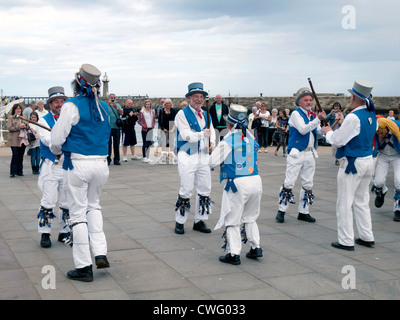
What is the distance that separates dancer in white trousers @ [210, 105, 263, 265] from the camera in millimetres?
5793

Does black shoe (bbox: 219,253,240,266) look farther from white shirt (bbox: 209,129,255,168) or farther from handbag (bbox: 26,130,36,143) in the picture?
handbag (bbox: 26,130,36,143)

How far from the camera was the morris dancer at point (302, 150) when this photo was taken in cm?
772

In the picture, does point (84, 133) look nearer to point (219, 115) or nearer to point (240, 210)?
point (240, 210)

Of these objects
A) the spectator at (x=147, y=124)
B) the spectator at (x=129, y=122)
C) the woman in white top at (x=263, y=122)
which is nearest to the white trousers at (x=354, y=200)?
the spectator at (x=147, y=124)

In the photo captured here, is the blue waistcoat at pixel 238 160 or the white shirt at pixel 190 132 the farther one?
the white shirt at pixel 190 132

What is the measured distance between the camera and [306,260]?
5.95 metres

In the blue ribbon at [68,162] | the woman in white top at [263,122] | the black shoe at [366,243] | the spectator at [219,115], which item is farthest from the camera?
the woman in white top at [263,122]

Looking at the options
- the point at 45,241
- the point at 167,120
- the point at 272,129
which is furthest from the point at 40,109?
the point at 272,129

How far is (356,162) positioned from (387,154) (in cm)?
217

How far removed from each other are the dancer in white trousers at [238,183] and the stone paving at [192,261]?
274 millimetres

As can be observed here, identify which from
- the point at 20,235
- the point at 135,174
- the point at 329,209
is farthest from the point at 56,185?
the point at 135,174

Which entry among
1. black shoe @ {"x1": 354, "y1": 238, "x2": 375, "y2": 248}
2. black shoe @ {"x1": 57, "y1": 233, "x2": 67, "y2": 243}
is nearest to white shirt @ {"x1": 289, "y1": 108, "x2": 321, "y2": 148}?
black shoe @ {"x1": 354, "y1": 238, "x2": 375, "y2": 248}

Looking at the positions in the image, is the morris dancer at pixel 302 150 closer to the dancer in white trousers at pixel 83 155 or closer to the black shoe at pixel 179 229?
the black shoe at pixel 179 229
